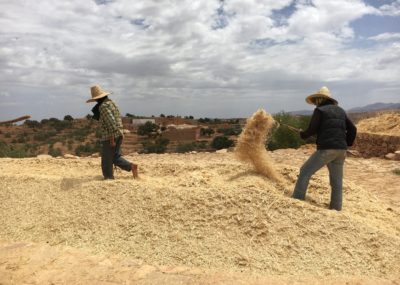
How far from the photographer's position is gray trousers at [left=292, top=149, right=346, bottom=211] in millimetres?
4125

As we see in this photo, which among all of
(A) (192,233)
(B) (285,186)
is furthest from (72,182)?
(B) (285,186)

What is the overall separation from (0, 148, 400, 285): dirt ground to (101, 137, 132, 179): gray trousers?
195 mm

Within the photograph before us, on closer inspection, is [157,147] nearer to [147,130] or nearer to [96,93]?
[147,130]

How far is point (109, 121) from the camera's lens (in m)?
4.96

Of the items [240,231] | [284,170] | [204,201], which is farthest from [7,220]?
[284,170]

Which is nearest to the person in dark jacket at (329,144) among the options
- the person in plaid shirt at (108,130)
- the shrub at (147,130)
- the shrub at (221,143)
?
the person in plaid shirt at (108,130)

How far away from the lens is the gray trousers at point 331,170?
13.5 feet

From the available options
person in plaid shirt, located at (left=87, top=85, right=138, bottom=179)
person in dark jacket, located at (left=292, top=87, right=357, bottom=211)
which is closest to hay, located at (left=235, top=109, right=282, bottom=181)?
person in dark jacket, located at (left=292, top=87, right=357, bottom=211)

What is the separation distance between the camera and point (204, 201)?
403 cm

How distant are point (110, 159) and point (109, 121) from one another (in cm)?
49

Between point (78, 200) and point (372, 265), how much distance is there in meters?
3.09

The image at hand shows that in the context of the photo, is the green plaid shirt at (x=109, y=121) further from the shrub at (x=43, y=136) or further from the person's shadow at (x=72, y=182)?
the shrub at (x=43, y=136)

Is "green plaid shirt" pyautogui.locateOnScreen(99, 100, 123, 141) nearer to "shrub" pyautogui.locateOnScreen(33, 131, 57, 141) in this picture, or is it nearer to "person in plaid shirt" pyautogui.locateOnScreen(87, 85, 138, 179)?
"person in plaid shirt" pyautogui.locateOnScreen(87, 85, 138, 179)

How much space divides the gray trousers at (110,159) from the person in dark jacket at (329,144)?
2253 millimetres
